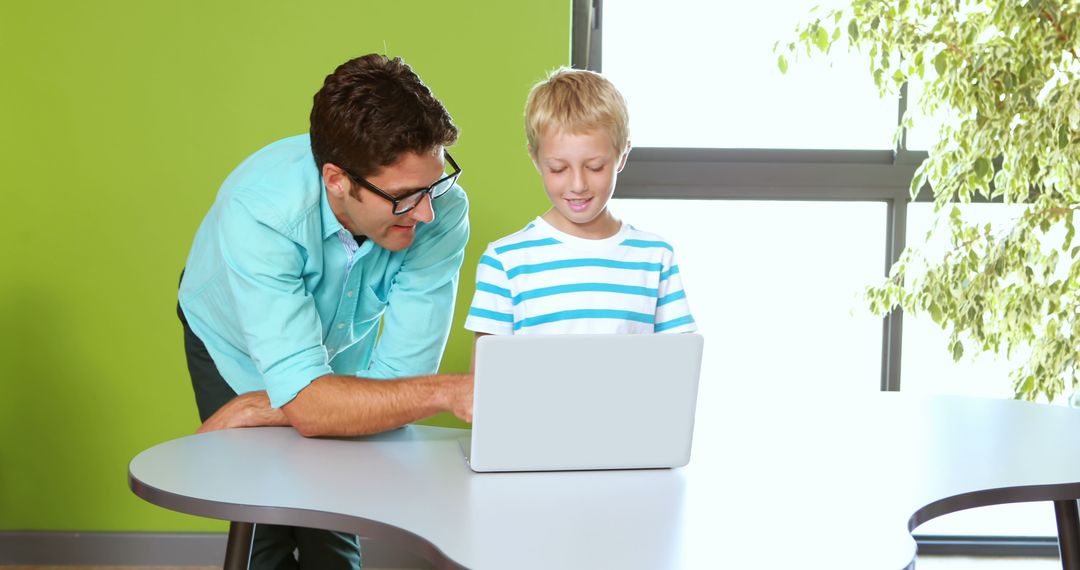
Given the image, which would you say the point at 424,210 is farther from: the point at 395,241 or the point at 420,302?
the point at 420,302

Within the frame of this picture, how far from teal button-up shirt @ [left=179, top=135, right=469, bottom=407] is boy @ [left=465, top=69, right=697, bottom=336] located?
0.16m

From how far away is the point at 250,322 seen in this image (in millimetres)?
1620

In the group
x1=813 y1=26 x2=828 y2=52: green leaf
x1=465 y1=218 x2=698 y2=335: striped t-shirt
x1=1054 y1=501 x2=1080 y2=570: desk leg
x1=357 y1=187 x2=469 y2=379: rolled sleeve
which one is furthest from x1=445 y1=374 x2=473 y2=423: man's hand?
x1=813 y1=26 x2=828 y2=52: green leaf

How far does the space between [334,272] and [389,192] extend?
10.1 inches

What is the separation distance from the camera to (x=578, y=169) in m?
1.76

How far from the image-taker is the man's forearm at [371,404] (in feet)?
5.02

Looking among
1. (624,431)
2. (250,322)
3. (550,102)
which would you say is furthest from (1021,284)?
(250,322)

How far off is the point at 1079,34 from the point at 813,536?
2.09 m

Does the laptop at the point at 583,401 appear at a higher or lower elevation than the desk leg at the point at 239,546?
higher

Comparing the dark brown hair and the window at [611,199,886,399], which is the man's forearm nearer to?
the dark brown hair

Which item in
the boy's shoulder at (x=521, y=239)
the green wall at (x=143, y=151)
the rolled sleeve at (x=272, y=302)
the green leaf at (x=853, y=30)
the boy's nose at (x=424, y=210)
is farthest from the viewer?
the green wall at (x=143, y=151)

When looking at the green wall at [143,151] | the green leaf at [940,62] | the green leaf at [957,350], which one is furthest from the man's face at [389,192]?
the green leaf at [957,350]

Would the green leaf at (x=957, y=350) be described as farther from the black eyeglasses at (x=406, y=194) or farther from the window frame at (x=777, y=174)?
the black eyeglasses at (x=406, y=194)

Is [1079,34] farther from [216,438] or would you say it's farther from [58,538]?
[58,538]
